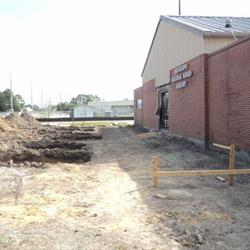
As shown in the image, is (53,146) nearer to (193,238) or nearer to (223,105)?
(223,105)

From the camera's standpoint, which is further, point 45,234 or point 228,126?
Result: point 228,126

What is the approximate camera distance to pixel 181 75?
67.6 ft

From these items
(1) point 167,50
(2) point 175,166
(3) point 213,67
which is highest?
(1) point 167,50

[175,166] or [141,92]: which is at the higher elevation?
[141,92]

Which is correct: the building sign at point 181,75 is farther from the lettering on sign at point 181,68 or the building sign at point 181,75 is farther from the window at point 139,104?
the window at point 139,104

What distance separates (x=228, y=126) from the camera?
14336 millimetres

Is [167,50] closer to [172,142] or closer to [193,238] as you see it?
[172,142]

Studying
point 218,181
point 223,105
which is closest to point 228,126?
point 223,105

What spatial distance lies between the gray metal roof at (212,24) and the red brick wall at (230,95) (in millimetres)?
3320

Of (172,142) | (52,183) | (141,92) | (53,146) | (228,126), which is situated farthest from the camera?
(141,92)

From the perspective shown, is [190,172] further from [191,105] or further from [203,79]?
[191,105]

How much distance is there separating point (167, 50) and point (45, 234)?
20.9 metres

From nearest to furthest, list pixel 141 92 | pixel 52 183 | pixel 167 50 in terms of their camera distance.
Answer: pixel 52 183 → pixel 167 50 → pixel 141 92

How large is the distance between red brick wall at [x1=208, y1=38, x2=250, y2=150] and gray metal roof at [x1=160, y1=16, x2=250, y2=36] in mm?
3320
